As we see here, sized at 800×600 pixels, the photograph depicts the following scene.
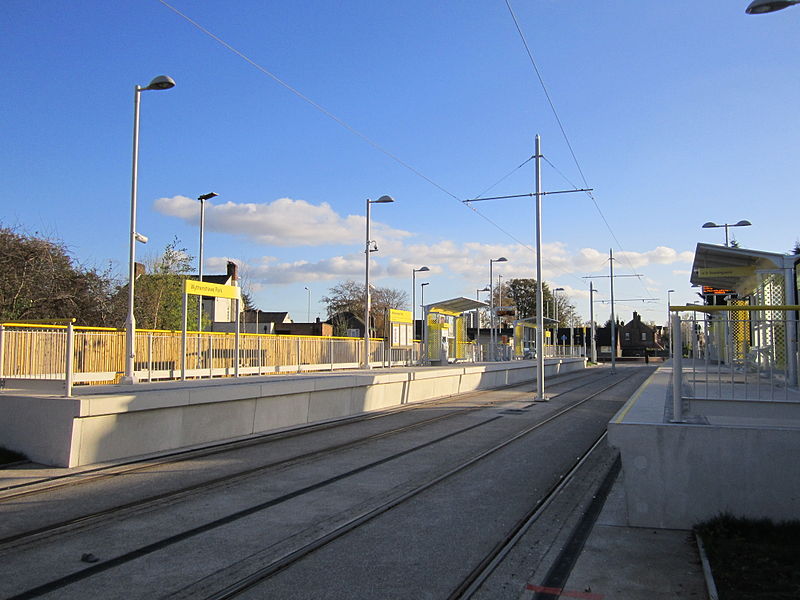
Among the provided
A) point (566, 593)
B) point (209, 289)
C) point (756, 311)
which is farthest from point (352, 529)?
point (209, 289)

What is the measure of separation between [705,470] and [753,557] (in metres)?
1.23

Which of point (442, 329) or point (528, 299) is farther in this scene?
point (528, 299)

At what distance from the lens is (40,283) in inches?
1023

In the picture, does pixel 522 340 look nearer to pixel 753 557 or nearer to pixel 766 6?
pixel 766 6

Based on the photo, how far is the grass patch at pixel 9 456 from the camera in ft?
32.9

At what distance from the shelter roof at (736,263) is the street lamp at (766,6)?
513 cm

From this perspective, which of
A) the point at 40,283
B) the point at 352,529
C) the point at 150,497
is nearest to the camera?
the point at 352,529

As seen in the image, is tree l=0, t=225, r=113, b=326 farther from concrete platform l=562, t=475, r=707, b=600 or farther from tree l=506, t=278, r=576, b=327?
tree l=506, t=278, r=576, b=327

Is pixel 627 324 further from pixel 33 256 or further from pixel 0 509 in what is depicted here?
pixel 0 509

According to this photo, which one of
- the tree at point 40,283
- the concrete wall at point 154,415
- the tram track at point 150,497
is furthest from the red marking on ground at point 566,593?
the tree at point 40,283

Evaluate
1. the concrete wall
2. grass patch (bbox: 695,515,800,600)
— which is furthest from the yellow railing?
grass patch (bbox: 695,515,800,600)

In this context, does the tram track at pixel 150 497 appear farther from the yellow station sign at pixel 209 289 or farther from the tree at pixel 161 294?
the tree at pixel 161 294

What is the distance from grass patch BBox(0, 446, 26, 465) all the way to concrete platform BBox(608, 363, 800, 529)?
8.65 m

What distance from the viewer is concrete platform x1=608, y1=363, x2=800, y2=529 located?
21.0ft
